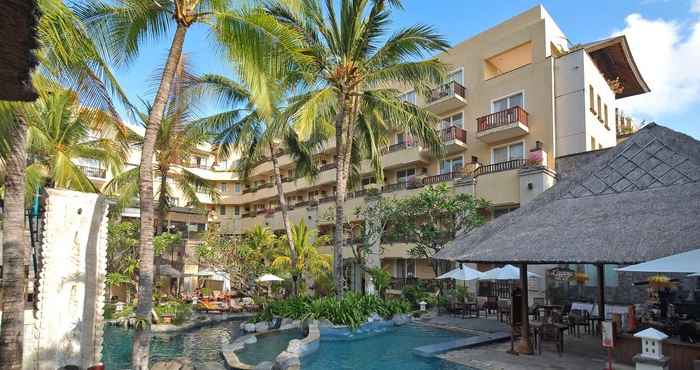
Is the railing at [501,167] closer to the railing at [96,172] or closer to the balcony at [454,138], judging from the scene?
the balcony at [454,138]

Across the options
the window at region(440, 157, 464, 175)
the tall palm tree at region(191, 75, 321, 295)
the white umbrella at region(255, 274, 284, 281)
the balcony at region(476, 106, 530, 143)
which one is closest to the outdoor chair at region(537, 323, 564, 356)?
the tall palm tree at region(191, 75, 321, 295)

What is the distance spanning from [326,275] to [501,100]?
12.9m

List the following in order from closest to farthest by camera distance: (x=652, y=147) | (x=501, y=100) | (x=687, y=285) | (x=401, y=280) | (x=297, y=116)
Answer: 1. (x=652, y=147)
2. (x=297, y=116)
3. (x=687, y=285)
4. (x=501, y=100)
5. (x=401, y=280)

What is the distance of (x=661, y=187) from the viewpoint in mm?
10250

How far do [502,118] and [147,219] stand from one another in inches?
733

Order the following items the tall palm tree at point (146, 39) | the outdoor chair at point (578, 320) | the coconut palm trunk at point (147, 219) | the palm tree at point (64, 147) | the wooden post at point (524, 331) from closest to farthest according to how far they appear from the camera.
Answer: the coconut palm trunk at point (147, 219)
the tall palm tree at point (146, 39)
the wooden post at point (524, 331)
the outdoor chair at point (578, 320)
the palm tree at point (64, 147)

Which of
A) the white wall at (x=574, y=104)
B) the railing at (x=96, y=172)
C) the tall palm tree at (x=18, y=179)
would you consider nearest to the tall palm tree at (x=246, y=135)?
the white wall at (x=574, y=104)

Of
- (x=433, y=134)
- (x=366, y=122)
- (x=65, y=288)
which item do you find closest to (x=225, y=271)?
(x=366, y=122)

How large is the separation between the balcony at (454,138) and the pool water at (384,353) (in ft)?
38.1

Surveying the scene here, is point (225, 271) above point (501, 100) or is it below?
below

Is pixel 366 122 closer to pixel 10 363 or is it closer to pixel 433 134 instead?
pixel 433 134

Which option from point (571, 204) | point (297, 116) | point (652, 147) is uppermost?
point (297, 116)

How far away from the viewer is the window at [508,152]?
76.3 feet

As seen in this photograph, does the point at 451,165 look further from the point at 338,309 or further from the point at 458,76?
the point at 338,309
